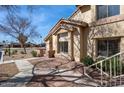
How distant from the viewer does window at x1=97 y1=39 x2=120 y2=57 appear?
7.83 m

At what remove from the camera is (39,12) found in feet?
25.8

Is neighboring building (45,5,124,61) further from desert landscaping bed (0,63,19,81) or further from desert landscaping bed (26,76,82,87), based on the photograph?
desert landscaping bed (0,63,19,81)

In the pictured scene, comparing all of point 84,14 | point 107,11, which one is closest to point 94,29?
point 107,11

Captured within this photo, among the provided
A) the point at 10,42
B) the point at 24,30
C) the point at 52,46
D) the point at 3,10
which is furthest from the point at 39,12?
the point at 52,46

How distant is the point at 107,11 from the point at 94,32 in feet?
3.75

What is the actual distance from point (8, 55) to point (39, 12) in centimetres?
730

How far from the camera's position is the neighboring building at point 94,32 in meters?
7.65

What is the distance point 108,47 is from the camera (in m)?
8.24

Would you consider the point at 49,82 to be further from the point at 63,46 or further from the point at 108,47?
the point at 63,46

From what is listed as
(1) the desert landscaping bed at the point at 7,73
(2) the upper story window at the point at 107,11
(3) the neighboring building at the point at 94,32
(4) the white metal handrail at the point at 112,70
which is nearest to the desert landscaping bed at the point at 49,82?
(4) the white metal handrail at the point at 112,70

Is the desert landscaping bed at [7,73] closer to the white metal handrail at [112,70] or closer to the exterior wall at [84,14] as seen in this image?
the white metal handrail at [112,70]

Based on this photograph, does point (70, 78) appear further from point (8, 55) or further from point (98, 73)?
point (8, 55)

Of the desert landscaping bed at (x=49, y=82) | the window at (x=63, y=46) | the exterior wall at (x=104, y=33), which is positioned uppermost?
the exterior wall at (x=104, y=33)
